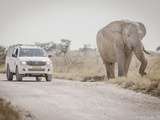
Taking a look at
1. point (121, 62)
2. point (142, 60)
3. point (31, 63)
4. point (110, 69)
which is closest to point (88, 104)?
point (142, 60)

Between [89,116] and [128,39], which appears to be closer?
[89,116]

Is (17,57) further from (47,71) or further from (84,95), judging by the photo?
(84,95)

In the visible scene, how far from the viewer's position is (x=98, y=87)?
23953 mm

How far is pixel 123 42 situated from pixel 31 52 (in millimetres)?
5117

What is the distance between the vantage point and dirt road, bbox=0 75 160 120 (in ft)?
46.7

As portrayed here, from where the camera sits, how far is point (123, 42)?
33.3 m

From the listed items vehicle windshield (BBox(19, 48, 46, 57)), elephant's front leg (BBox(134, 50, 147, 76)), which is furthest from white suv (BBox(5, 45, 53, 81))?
elephant's front leg (BBox(134, 50, 147, 76))

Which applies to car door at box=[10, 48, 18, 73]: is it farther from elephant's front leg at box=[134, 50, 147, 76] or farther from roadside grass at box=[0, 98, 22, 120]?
roadside grass at box=[0, 98, 22, 120]

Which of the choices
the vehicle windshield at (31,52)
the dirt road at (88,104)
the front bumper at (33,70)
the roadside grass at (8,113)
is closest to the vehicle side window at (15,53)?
the vehicle windshield at (31,52)

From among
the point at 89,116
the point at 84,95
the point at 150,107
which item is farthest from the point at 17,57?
the point at 89,116

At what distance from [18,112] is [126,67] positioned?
62.6 ft

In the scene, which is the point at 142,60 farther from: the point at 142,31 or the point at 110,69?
the point at 110,69

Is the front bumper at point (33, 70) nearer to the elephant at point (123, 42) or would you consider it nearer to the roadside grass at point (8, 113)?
the elephant at point (123, 42)

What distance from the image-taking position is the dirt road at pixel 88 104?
1423 centimetres
